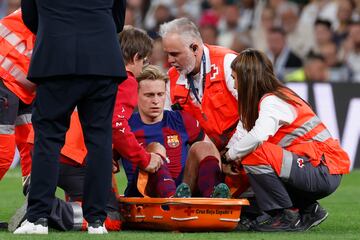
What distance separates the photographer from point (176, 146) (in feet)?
24.6

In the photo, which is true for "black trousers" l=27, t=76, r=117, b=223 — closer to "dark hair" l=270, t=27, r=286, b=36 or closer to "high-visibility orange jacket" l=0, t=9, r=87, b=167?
"high-visibility orange jacket" l=0, t=9, r=87, b=167

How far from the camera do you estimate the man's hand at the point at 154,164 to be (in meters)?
6.96

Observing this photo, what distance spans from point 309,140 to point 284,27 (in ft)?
32.0

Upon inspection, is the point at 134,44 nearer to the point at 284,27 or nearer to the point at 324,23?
the point at 324,23

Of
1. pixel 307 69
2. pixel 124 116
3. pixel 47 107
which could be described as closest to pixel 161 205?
pixel 124 116

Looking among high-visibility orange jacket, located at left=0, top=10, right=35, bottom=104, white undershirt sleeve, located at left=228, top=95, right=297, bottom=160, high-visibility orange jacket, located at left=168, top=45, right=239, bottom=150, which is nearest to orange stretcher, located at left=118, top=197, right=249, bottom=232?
white undershirt sleeve, located at left=228, top=95, right=297, bottom=160

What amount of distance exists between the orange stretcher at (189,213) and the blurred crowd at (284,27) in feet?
28.4

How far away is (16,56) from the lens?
287 inches

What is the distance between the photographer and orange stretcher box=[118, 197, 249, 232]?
6.61 metres

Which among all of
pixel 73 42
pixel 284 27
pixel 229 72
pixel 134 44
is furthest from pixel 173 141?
pixel 284 27

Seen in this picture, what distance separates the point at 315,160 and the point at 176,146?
103cm

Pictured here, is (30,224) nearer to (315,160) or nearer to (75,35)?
(75,35)

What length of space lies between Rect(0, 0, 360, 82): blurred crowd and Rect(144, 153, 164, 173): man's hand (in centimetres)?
843

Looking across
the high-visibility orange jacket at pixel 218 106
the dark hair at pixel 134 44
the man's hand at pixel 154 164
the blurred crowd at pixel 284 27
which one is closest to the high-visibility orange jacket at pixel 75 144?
the man's hand at pixel 154 164
